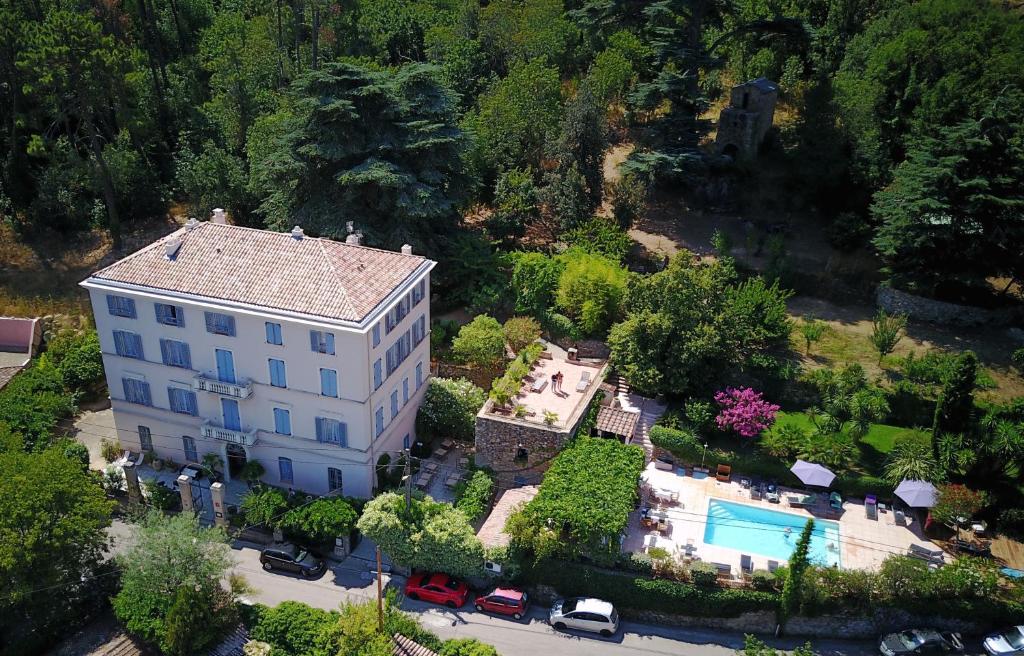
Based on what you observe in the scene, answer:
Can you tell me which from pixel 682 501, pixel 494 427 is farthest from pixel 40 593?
pixel 682 501

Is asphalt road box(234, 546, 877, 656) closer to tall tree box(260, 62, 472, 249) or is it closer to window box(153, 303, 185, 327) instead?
window box(153, 303, 185, 327)

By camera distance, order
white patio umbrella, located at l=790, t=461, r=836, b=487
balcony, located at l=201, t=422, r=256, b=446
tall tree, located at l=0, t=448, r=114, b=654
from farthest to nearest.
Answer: balcony, located at l=201, t=422, r=256, b=446 < white patio umbrella, located at l=790, t=461, r=836, b=487 < tall tree, located at l=0, t=448, r=114, b=654

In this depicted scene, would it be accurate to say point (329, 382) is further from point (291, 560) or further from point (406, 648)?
point (406, 648)

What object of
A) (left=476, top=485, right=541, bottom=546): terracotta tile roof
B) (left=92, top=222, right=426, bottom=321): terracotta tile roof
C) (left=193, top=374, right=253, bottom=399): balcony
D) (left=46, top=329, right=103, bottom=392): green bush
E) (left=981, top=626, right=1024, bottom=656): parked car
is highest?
(left=92, top=222, right=426, bottom=321): terracotta tile roof

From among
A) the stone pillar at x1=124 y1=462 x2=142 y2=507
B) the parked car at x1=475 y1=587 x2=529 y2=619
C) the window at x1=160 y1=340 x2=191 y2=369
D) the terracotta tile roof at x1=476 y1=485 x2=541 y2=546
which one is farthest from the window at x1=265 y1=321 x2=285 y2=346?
the parked car at x1=475 y1=587 x2=529 y2=619

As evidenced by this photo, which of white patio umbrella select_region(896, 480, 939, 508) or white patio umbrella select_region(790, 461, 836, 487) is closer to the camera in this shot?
white patio umbrella select_region(896, 480, 939, 508)

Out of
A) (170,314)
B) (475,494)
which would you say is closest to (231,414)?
(170,314)

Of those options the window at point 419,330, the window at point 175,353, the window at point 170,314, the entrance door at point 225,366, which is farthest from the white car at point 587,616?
the window at point 170,314
